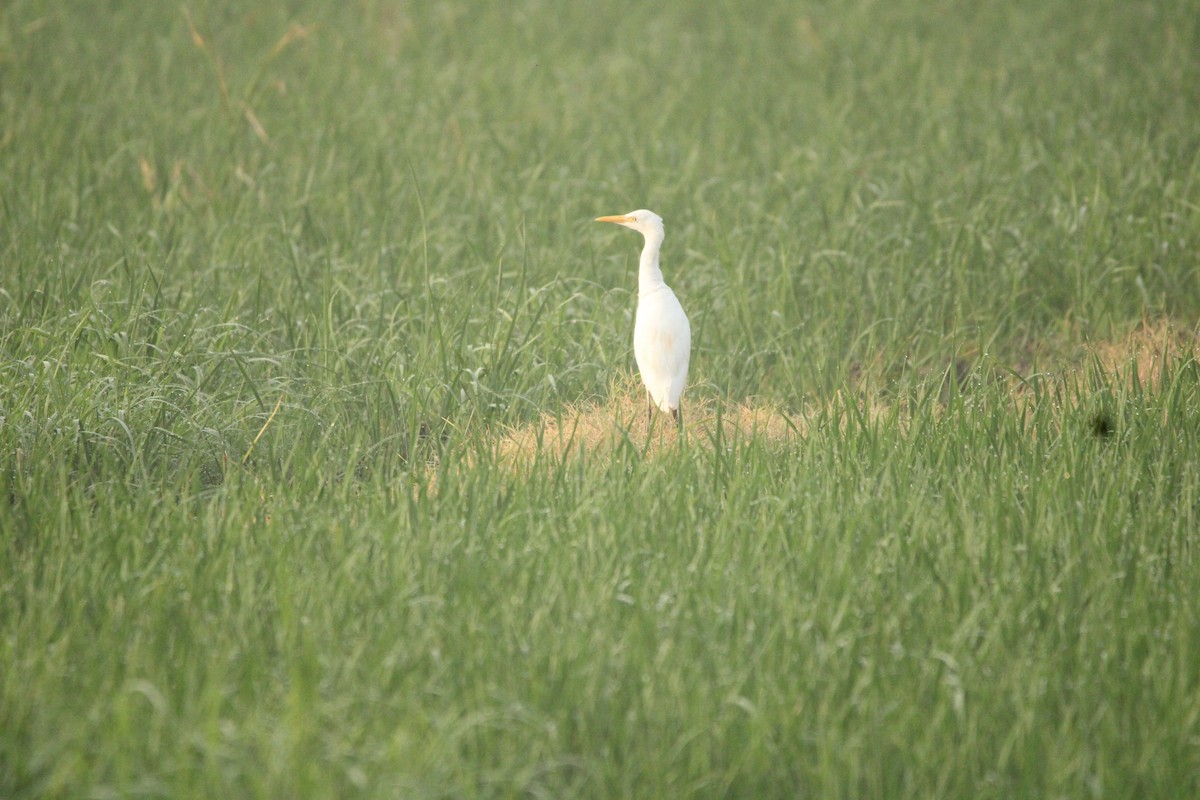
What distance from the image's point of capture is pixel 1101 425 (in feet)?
14.0

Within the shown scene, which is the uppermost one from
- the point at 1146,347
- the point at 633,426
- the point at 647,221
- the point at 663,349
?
the point at 647,221

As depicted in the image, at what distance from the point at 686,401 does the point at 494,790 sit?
8.97 ft

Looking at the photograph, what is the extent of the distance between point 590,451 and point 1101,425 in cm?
178

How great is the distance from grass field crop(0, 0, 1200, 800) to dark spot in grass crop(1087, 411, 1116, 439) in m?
0.01

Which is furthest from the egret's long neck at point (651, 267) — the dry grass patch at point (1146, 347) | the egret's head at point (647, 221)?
the dry grass patch at point (1146, 347)

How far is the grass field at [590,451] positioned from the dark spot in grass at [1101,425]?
0.6 inches

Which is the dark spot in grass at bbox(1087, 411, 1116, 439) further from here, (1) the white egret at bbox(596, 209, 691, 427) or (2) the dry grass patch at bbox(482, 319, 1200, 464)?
(1) the white egret at bbox(596, 209, 691, 427)

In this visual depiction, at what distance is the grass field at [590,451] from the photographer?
2646mm

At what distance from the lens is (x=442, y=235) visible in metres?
6.45

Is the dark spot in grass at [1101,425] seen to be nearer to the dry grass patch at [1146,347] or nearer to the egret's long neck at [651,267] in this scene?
the dry grass patch at [1146,347]

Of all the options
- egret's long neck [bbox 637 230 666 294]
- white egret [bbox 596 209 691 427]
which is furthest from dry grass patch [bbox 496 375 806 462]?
egret's long neck [bbox 637 230 666 294]

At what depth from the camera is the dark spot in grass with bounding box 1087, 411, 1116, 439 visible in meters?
4.23

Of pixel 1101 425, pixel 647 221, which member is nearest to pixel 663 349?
pixel 647 221

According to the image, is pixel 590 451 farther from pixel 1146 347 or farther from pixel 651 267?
pixel 1146 347
